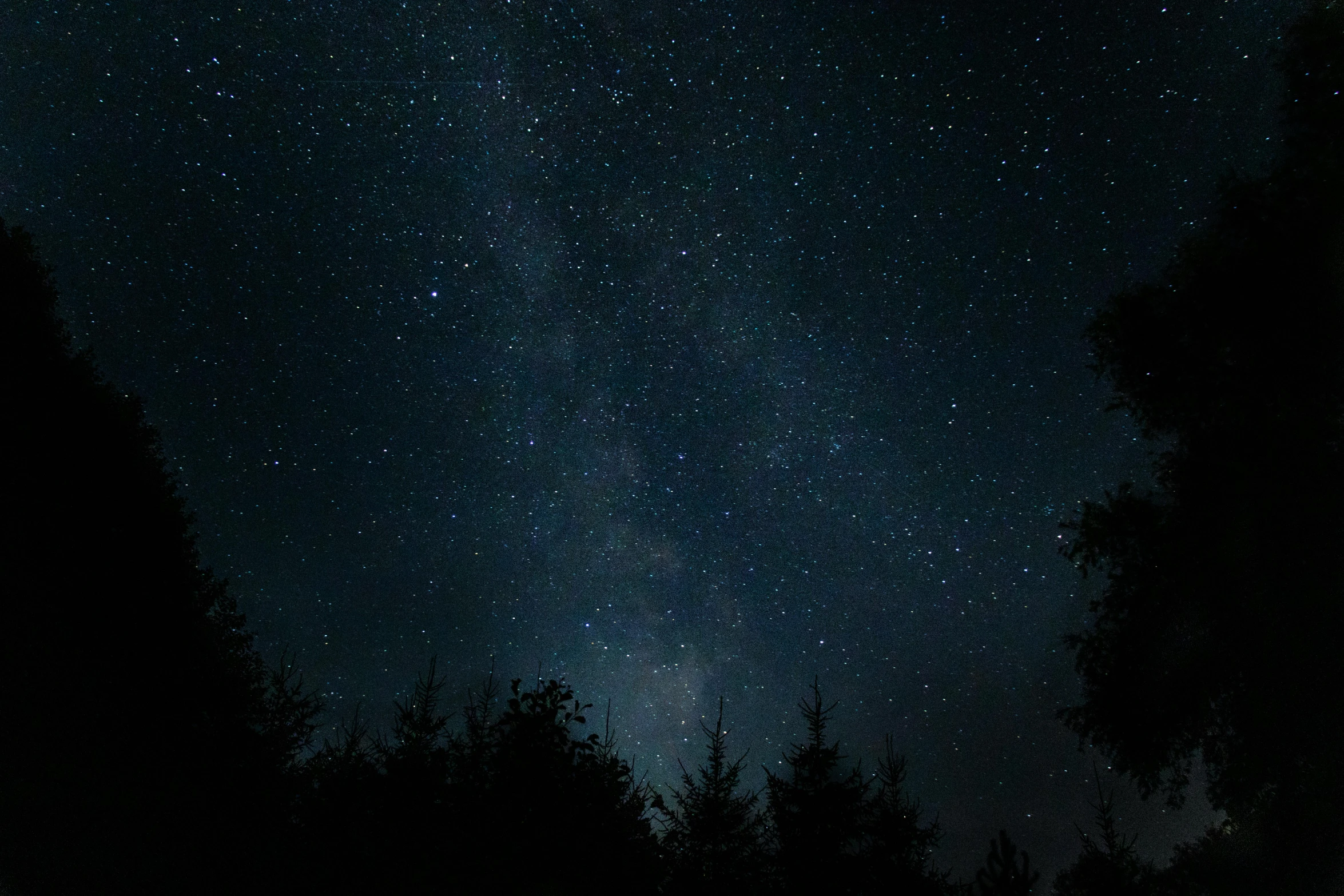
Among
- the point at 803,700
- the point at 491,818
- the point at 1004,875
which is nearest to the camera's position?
the point at 1004,875

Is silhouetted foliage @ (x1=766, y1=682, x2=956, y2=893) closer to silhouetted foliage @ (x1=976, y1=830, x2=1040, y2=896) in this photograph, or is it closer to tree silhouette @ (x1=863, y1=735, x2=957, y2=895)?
tree silhouette @ (x1=863, y1=735, x2=957, y2=895)

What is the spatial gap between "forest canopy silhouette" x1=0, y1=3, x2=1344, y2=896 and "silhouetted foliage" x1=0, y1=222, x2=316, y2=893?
4cm

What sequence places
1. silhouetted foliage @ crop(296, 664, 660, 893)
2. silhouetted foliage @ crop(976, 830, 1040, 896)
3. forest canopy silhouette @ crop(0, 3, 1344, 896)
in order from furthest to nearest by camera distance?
forest canopy silhouette @ crop(0, 3, 1344, 896), silhouetted foliage @ crop(296, 664, 660, 893), silhouetted foliage @ crop(976, 830, 1040, 896)

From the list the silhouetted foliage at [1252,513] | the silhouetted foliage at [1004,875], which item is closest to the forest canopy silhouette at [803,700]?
the silhouetted foliage at [1252,513]

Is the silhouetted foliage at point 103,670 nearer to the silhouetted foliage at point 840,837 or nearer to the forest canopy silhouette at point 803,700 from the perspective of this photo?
the forest canopy silhouette at point 803,700

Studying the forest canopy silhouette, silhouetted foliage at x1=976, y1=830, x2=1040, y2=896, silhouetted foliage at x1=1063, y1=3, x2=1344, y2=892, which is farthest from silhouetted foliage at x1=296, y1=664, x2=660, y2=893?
silhouetted foliage at x1=1063, y1=3, x2=1344, y2=892

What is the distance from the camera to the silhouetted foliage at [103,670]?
9.17 meters

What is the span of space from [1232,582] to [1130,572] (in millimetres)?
1453

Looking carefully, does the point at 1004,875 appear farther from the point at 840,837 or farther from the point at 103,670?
the point at 103,670

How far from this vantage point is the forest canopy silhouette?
798 centimetres

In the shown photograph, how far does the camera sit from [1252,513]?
28.7ft

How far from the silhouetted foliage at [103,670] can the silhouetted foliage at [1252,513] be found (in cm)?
1430

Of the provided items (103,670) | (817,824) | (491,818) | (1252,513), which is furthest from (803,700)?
(103,670)

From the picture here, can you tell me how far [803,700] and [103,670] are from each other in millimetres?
12159
